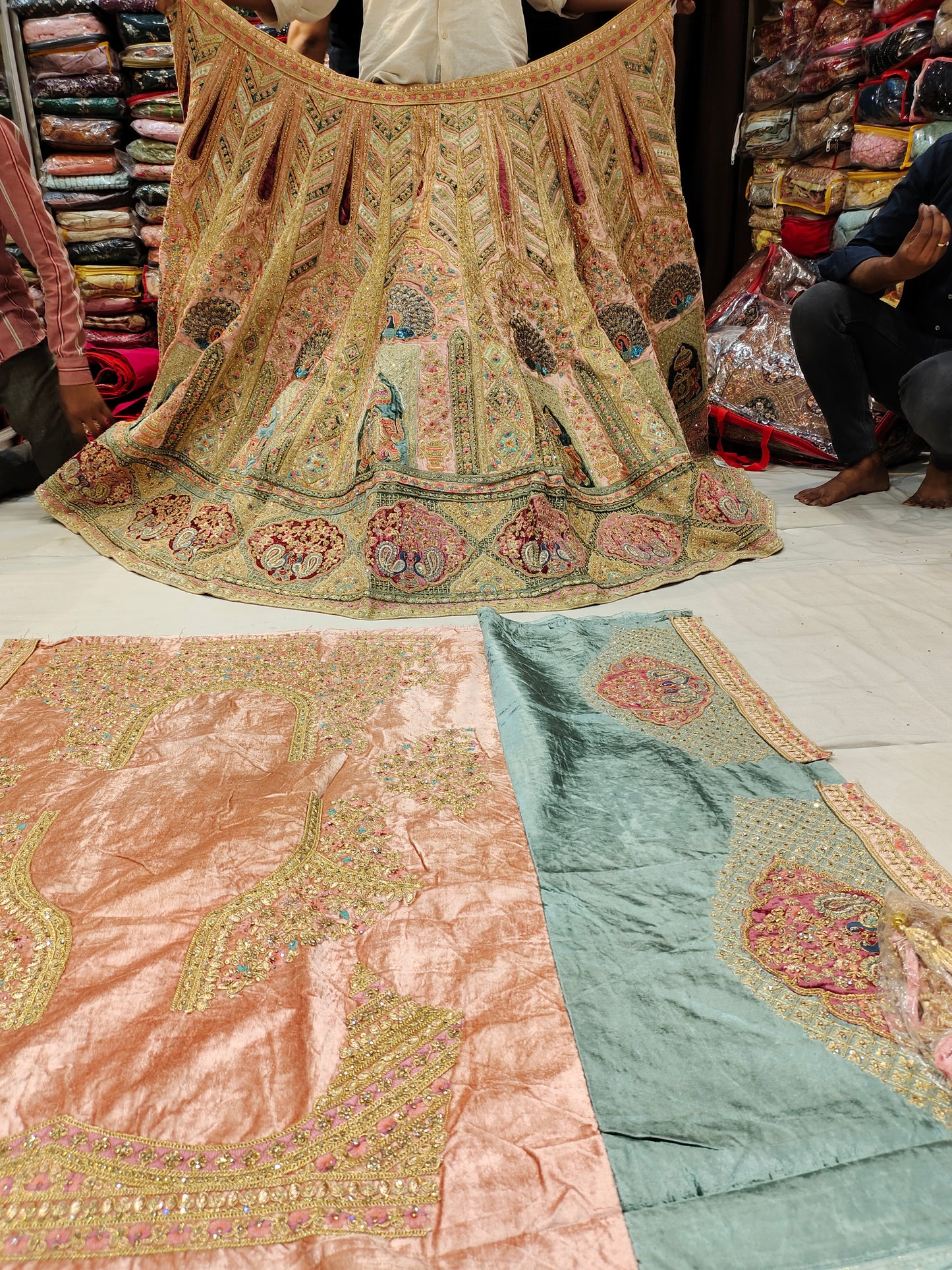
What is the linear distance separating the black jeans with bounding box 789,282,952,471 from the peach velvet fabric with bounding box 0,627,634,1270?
1817mm

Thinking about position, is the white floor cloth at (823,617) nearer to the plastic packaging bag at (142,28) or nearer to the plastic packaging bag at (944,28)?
the plastic packaging bag at (944,28)

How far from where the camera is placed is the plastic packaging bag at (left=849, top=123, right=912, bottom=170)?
10.7 feet

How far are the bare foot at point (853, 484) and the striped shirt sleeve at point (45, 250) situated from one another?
2.16 metres

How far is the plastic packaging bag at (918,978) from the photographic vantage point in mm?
903

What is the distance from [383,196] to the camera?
252 centimetres

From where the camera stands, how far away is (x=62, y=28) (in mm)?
4598

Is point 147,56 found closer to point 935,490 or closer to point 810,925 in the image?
point 935,490

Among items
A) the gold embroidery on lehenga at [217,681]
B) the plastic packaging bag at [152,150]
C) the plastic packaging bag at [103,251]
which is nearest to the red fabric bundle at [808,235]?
the gold embroidery on lehenga at [217,681]

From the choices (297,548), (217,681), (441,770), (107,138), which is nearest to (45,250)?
(297,548)

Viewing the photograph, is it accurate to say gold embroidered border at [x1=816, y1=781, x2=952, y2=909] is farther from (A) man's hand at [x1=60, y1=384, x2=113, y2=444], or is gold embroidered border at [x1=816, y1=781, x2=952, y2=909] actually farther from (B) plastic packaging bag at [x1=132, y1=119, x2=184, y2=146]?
(B) plastic packaging bag at [x1=132, y1=119, x2=184, y2=146]

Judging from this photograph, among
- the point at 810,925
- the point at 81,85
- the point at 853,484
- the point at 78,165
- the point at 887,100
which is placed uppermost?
the point at 81,85

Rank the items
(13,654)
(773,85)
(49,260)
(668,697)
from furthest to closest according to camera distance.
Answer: (773,85)
(49,260)
(13,654)
(668,697)

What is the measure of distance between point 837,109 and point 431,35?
1888 mm

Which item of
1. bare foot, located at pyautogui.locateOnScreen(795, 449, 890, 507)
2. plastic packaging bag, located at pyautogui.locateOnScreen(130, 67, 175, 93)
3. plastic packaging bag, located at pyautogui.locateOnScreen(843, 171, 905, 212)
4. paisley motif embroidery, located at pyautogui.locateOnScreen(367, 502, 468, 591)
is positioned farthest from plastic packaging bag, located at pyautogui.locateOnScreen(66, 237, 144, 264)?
bare foot, located at pyautogui.locateOnScreen(795, 449, 890, 507)
